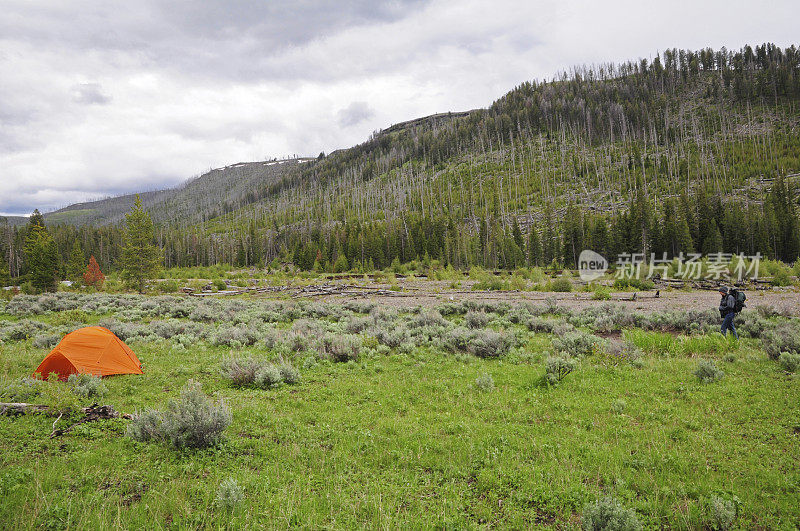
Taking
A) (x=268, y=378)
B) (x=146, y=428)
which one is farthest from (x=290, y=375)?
(x=146, y=428)

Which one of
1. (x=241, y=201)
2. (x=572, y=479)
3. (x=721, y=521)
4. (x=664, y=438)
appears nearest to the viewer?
(x=721, y=521)

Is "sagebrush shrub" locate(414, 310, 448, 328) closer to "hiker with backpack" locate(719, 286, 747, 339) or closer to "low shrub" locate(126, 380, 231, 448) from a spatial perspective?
"hiker with backpack" locate(719, 286, 747, 339)

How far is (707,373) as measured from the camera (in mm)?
8289

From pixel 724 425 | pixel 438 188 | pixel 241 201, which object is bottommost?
pixel 724 425

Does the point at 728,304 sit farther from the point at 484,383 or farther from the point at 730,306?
the point at 484,383

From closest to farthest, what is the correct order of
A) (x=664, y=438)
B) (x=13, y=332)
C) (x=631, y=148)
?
(x=664, y=438) → (x=13, y=332) → (x=631, y=148)

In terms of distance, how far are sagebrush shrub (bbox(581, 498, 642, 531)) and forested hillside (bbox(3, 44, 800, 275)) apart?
64.0 m

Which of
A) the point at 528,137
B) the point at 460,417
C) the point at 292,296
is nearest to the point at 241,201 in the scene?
the point at 528,137

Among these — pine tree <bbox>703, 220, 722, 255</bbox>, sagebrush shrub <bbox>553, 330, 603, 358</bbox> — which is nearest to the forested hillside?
pine tree <bbox>703, 220, 722, 255</bbox>

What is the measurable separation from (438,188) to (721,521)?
118176 mm

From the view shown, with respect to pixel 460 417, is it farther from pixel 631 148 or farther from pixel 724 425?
pixel 631 148

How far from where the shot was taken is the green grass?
4023 mm

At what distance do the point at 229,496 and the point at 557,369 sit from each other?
7.44 meters

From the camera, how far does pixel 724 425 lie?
6.07 meters
